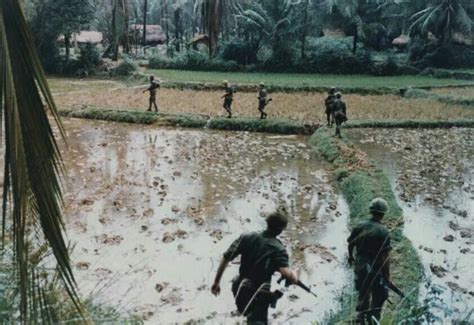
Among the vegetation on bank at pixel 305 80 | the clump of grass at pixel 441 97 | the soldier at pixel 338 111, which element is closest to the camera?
the soldier at pixel 338 111

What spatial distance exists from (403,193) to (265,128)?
21.5 ft

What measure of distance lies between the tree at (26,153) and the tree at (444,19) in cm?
2881

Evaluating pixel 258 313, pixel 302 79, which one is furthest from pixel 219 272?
pixel 302 79

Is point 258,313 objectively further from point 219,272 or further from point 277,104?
point 277,104

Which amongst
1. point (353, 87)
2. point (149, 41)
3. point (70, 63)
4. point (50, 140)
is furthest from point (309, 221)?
point (149, 41)

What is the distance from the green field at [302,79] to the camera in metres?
24.2

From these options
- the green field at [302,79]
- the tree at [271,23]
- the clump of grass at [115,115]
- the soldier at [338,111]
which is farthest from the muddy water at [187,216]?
the tree at [271,23]

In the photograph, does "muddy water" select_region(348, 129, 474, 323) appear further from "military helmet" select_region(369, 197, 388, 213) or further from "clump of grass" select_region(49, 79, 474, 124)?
"clump of grass" select_region(49, 79, 474, 124)

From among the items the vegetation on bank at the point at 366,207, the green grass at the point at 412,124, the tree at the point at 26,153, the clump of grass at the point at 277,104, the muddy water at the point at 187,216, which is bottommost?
the muddy water at the point at 187,216

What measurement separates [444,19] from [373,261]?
2700 cm

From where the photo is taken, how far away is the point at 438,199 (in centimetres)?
940

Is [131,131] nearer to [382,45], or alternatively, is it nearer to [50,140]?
[50,140]

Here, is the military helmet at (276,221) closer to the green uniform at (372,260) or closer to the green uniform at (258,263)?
the green uniform at (258,263)

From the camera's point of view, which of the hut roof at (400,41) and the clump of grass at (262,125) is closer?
the clump of grass at (262,125)
